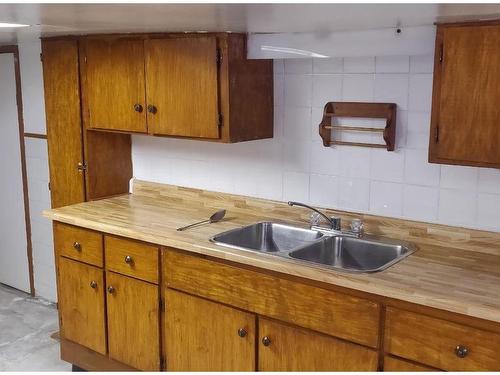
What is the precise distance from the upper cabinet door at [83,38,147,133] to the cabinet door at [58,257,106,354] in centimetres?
78

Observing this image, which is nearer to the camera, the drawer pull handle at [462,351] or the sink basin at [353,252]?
the drawer pull handle at [462,351]

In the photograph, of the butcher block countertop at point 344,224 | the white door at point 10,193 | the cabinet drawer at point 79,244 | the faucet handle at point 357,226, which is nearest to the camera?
the butcher block countertop at point 344,224

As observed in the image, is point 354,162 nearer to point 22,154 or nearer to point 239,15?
point 239,15

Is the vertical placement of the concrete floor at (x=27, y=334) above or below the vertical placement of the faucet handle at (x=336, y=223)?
below

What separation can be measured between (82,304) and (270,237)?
3.47 feet

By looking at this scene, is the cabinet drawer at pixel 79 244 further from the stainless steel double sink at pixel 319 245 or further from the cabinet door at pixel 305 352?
the cabinet door at pixel 305 352

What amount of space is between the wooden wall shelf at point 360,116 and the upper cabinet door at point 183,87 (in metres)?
0.52

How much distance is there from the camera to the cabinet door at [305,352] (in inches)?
89.3

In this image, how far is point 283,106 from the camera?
305 centimetres

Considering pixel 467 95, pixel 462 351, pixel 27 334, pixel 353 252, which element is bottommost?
pixel 27 334

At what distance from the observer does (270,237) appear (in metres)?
3.04

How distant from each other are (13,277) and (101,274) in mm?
1798

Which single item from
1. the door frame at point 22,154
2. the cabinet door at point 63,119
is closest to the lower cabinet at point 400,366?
the cabinet door at point 63,119

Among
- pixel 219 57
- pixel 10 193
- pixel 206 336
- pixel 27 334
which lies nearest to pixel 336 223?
pixel 206 336
